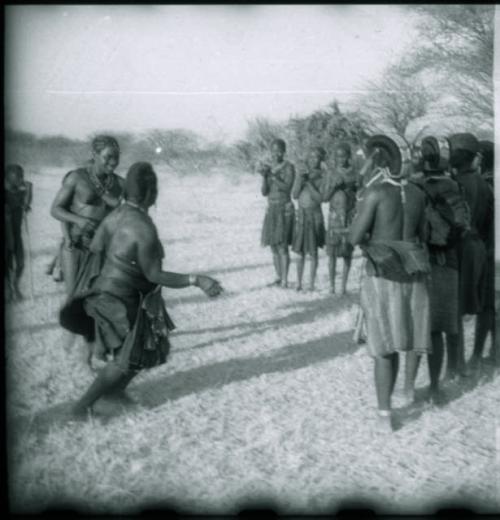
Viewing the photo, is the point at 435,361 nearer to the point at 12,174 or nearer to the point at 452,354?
the point at 452,354

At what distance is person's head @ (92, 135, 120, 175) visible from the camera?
5.18 m

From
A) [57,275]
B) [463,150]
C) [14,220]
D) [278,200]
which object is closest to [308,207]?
[278,200]

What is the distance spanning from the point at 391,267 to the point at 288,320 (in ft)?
3.17

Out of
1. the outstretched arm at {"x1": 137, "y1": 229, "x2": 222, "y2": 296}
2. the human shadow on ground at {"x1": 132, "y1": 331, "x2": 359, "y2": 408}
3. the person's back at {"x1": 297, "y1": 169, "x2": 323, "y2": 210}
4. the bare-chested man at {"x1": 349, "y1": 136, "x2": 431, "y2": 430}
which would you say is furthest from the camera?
the person's back at {"x1": 297, "y1": 169, "x2": 323, "y2": 210}

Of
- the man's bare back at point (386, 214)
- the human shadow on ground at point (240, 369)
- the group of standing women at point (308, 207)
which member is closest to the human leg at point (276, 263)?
the group of standing women at point (308, 207)

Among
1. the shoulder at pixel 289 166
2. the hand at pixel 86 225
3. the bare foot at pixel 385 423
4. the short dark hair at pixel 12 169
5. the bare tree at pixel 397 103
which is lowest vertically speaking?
the bare foot at pixel 385 423

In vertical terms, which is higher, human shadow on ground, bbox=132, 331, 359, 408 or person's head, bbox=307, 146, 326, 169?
person's head, bbox=307, 146, 326, 169

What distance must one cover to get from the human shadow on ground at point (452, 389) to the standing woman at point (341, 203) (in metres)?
0.90

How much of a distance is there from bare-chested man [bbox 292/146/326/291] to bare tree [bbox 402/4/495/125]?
88cm

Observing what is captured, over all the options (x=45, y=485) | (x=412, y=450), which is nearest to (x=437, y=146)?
(x=412, y=450)

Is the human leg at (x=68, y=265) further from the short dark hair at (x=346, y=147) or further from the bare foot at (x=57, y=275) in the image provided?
the short dark hair at (x=346, y=147)

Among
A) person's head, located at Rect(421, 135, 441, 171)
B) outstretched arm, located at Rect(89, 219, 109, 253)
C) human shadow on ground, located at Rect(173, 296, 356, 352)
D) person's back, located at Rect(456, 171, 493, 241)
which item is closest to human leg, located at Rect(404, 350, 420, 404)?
human shadow on ground, located at Rect(173, 296, 356, 352)

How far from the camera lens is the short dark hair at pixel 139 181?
498 centimetres

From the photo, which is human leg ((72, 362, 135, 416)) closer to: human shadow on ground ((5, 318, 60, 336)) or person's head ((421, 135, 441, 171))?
human shadow on ground ((5, 318, 60, 336))
